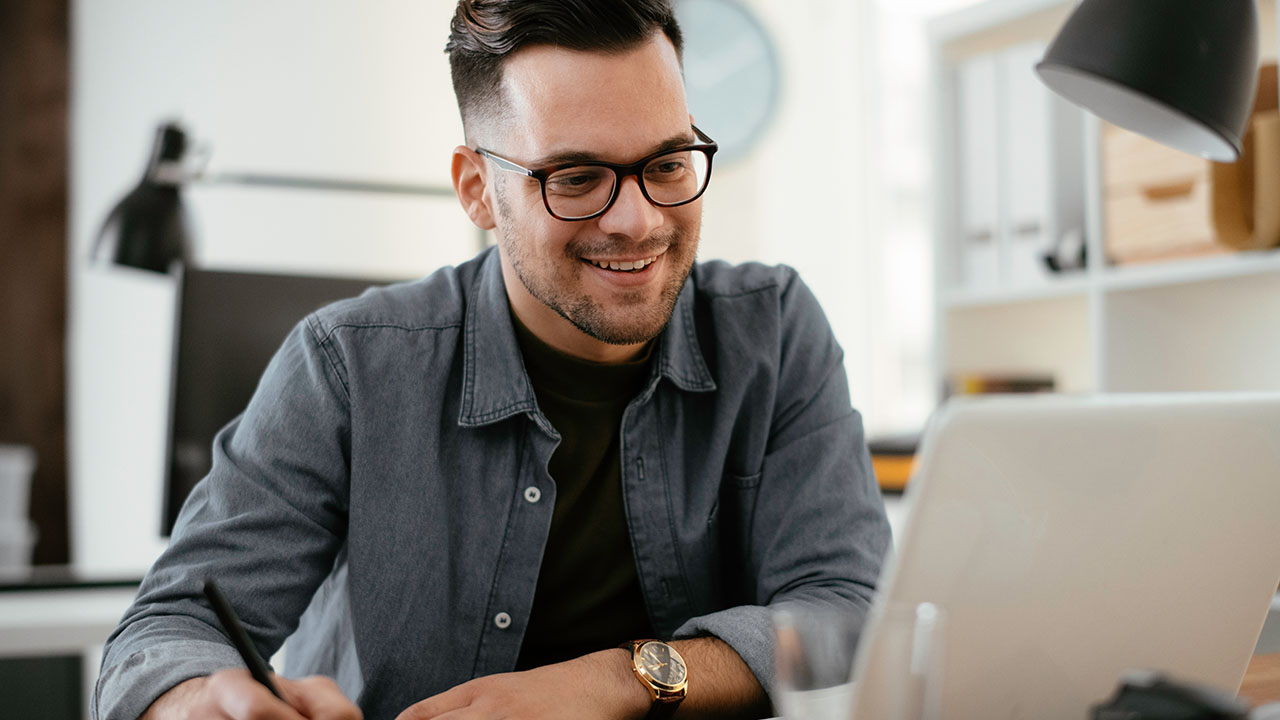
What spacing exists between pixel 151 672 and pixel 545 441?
0.45 meters

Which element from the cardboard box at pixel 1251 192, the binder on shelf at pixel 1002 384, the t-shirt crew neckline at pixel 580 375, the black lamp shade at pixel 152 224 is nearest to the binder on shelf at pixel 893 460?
the binder on shelf at pixel 1002 384

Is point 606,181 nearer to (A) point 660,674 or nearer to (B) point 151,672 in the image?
Answer: (A) point 660,674

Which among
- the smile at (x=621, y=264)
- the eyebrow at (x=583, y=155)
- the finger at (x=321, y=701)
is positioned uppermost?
the eyebrow at (x=583, y=155)

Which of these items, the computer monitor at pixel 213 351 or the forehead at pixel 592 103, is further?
the computer monitor at pixel 213 351

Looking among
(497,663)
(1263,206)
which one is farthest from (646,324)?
(1263,206)

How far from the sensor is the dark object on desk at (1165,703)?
0.53m

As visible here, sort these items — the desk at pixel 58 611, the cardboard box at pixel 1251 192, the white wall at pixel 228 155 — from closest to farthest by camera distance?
1. the desk at pixel 58 611
2. the cardboard box at pixel 1251 192
3. the white wall at pixel 228 155

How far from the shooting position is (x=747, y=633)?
3.16ft

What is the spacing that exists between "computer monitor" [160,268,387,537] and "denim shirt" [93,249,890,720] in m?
0.45

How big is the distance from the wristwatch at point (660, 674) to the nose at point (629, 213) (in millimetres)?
428

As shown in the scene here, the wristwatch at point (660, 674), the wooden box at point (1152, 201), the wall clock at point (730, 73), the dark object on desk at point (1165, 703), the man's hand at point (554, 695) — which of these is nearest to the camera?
the dark object on desk at point (1165, 703)

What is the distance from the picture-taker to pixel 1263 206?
5.53 ft

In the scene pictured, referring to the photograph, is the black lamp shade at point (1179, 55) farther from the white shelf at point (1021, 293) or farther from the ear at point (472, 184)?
the white shelf at point (1021, 293)

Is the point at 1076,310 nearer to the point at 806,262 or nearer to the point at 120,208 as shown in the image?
the point at 806,262
